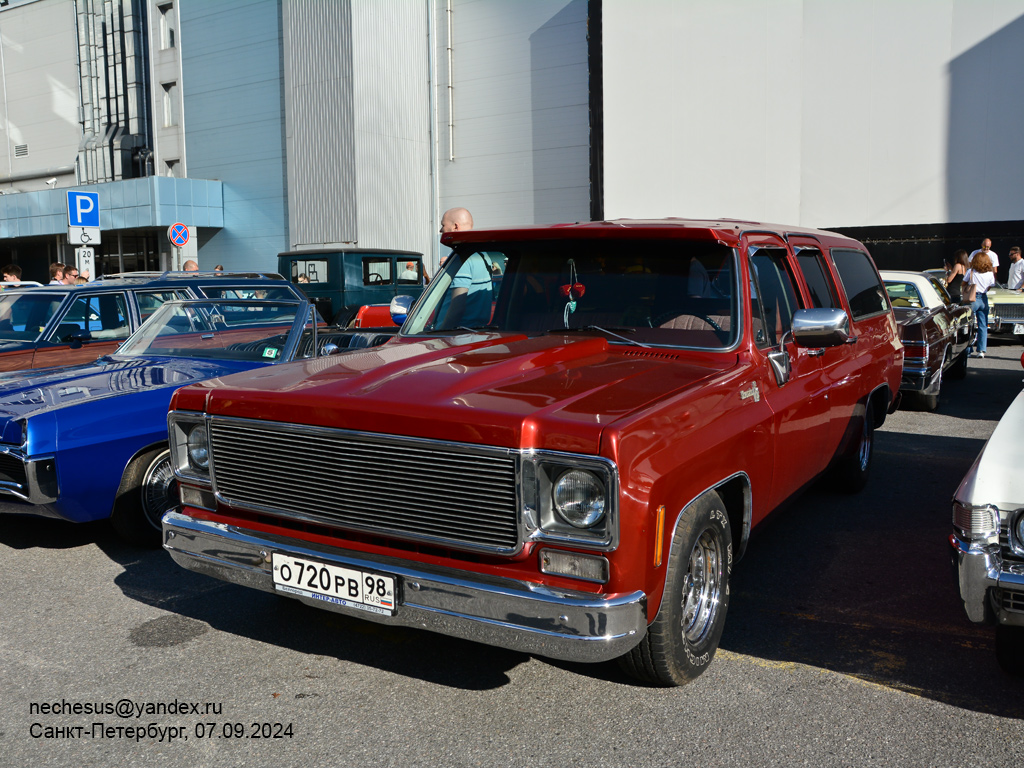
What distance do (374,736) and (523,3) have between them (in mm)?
25439

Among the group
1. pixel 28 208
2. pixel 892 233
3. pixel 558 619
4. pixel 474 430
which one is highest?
pixel 28 208

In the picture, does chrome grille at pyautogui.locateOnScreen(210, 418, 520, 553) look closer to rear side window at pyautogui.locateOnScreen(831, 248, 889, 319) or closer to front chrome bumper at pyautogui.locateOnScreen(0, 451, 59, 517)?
front chrome bumper at pyautogui.locateOnScreen(0, 451, 59, 517)

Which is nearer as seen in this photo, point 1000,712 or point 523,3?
point 1000,712

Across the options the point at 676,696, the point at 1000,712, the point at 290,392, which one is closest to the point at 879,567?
the point at 1000,712

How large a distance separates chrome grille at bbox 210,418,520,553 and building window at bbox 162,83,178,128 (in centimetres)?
3259

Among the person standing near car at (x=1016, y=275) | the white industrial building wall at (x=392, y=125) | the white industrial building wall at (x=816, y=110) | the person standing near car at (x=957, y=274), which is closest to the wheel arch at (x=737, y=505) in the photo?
the person standing near car at (x=957, y=274)

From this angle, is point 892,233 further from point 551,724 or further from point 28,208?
point 28,208

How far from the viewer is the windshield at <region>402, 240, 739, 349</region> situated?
3988 mm

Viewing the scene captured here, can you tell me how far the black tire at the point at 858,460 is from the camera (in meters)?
5.78

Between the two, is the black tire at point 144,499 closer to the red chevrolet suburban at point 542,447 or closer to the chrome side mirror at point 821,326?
the red chevrolet suburban at point 542,447

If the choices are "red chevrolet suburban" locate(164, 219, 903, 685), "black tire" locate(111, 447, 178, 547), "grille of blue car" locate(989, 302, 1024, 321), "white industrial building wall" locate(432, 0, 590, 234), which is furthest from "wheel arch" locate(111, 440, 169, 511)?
"white industrial building wall" locate(432, 0, 590, 234)

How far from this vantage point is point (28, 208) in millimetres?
33938

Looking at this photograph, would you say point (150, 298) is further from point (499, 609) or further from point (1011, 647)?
point (1011, 647)

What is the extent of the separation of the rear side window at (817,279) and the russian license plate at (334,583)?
3157 millimetres
